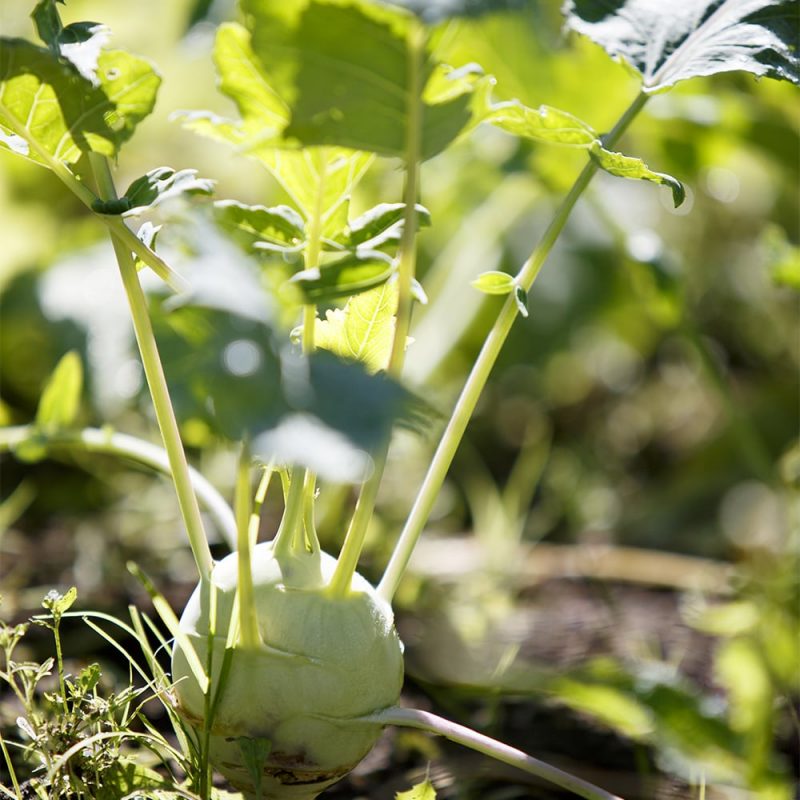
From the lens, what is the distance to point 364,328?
0.55 metres

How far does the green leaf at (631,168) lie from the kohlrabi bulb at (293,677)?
10.8 inches

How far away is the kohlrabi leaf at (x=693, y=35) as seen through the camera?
59 centimetres

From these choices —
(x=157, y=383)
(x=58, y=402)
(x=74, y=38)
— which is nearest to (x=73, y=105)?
(x=74, y=38)

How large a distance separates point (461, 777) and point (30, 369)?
44.1 inches

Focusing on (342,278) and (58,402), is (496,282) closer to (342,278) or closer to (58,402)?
(342,278)

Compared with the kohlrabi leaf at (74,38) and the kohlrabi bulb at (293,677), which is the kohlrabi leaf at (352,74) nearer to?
the kohlrabi leaf at (74,38)

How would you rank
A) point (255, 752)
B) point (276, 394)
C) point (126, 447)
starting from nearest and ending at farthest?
point (276, 394)
point (255, 752)
point (126, 447)

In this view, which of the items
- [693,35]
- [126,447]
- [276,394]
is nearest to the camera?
[276,394]

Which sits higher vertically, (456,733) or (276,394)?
(276,394)

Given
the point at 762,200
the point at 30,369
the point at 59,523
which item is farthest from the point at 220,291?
the point at 762,200

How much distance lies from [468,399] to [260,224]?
15 centimetres

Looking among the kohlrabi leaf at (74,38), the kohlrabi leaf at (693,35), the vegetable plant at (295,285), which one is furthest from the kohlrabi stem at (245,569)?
the kohlrabi leaf at (693,35)

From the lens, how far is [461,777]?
715 mm

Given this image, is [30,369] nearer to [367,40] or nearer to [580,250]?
[580,250]
